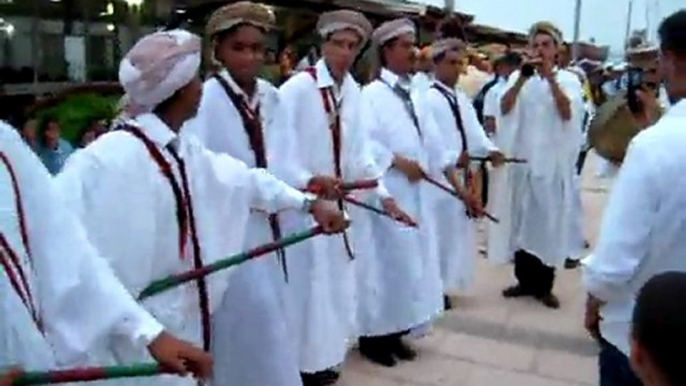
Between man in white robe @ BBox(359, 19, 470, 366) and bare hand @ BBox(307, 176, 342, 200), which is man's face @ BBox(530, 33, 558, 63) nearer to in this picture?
man in white robe @ BBox(359, 19, 470, 366)

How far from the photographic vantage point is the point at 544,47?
6.35 meters

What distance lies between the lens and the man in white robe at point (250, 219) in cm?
376

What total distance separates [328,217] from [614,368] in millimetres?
1107

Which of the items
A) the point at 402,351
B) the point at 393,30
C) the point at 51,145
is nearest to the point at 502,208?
the point at 402,351

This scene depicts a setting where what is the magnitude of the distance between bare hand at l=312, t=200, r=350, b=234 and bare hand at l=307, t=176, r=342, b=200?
563 mm

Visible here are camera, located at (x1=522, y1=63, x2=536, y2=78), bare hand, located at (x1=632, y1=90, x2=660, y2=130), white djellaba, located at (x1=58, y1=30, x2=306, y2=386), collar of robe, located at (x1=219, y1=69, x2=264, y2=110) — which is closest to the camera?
white djellaba, located at (x1=58, y1=30, x2=306, y2=386)

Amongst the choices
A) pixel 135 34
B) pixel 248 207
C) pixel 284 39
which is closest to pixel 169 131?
pixel 248 207

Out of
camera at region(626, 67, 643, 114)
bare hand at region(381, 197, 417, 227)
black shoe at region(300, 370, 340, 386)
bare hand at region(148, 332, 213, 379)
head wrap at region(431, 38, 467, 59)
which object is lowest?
black shoe at region(300, 370, 340, 386)

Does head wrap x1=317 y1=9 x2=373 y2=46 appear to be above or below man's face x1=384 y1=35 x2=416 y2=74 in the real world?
above

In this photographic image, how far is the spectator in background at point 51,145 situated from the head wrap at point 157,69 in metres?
3.67

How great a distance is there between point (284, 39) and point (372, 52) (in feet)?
23.5

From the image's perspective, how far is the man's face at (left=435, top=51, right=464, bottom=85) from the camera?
20.8 feet

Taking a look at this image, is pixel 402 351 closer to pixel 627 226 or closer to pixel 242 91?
pixel 242 91

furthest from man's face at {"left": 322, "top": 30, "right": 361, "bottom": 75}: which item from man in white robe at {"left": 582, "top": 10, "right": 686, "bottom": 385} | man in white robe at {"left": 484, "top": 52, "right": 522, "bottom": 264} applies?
man in white robe at {"left": 484, "top": 52, "right": 522, "bottom": 264}
